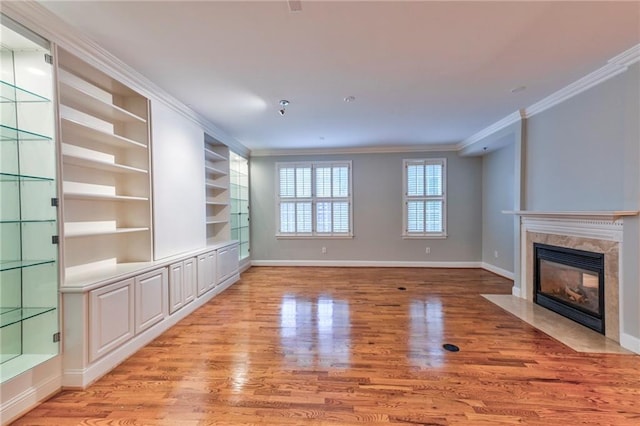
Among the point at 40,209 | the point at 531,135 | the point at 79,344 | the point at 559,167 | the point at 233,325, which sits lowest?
the point at 233,325

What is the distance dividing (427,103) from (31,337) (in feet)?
14.8

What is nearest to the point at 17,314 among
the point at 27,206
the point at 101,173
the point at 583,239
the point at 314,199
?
the point at 27,206

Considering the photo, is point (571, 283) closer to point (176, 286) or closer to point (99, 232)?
point (176, 286)

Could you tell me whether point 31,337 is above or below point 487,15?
below

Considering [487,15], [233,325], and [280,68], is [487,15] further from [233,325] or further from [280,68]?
[233,325]

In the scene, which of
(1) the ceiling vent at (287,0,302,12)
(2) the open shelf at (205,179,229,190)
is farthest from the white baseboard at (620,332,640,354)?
(2) the open shelf at (205,179,229,190)

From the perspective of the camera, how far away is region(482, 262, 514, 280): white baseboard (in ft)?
17.1

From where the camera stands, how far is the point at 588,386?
208cm

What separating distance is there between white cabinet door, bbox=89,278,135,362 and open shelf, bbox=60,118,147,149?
1379mm

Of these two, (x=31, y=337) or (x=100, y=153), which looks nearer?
(x=31, y=337)

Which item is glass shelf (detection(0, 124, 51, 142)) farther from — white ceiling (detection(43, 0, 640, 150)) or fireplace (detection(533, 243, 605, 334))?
fireplace (detection(533, 243, 605, 334))

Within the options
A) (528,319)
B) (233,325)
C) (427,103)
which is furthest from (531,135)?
(233,325)

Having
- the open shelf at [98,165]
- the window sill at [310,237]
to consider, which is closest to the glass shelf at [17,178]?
the open shelf at [98,165]

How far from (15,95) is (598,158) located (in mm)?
5175
